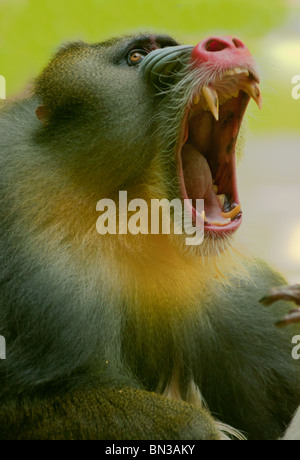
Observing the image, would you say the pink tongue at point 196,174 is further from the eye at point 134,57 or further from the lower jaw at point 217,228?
the eye at point 134,57

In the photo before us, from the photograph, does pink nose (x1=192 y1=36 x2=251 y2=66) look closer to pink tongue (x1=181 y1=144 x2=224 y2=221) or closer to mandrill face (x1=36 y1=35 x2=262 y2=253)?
mandrill face (x1=36 y1=35 x2=262 y2=253)

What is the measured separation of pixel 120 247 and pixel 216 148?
53 cm

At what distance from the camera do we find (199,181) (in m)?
2.43

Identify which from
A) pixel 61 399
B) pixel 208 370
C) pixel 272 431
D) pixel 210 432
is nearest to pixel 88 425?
pixel 61 399

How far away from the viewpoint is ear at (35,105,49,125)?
2.32 m

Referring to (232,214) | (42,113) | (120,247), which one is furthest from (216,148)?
(42,113)

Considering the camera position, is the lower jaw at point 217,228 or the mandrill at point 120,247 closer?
the mandrill at point 120,247

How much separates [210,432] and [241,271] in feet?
2.11

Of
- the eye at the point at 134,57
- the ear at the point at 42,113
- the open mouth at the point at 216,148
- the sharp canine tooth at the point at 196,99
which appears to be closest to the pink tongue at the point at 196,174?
the open mouth at the point at 216,148

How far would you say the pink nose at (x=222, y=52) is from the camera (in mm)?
2238

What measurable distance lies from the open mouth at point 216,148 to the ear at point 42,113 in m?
0.44

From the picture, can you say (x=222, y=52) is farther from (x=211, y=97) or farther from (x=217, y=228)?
(x=217, y=228)

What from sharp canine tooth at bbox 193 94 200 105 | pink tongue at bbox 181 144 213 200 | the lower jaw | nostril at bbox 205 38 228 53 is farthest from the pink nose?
the lower jaw

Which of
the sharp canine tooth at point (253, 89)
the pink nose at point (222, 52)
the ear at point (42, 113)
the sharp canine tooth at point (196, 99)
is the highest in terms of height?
the pink nose at point (222, 52)
